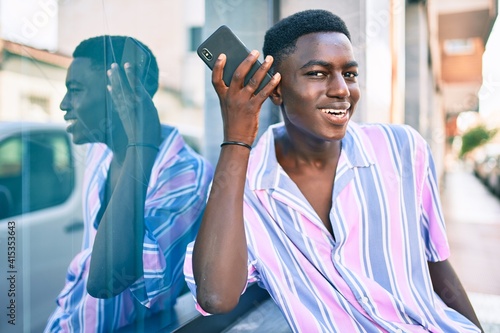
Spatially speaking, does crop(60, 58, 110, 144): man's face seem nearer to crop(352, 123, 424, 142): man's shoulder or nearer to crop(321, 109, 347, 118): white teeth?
crop(321, 109, 347, 118): white teeth

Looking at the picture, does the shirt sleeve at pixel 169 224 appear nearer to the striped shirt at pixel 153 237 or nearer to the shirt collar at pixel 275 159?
the striped shirt at pixel 153 237

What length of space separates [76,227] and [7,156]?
1.37 ft

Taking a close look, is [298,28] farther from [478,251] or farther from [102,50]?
[478,251]

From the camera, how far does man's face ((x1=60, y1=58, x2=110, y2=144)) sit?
4.48 ft

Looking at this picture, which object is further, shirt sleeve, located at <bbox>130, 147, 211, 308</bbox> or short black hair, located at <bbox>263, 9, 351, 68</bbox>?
shirt sleeve, located at <bbox>130, 147, 211, 308</bbox>

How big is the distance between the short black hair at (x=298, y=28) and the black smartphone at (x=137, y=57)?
50cm

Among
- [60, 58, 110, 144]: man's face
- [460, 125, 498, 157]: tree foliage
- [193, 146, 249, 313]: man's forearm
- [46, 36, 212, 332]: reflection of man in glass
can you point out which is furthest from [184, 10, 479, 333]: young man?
[460, 125, 498, 157]: tree foliage

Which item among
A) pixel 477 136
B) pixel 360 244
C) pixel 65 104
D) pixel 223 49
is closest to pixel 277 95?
pixel 223 49

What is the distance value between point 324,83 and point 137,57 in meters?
0.73

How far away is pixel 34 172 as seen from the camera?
1.32m

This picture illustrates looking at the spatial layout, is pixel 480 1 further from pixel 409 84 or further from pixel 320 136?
pixel 320 136

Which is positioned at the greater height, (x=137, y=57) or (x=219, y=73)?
(x=137, y=57)

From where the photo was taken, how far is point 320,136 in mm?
1430

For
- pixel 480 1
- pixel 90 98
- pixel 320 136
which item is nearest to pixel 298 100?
pixel 320 136
